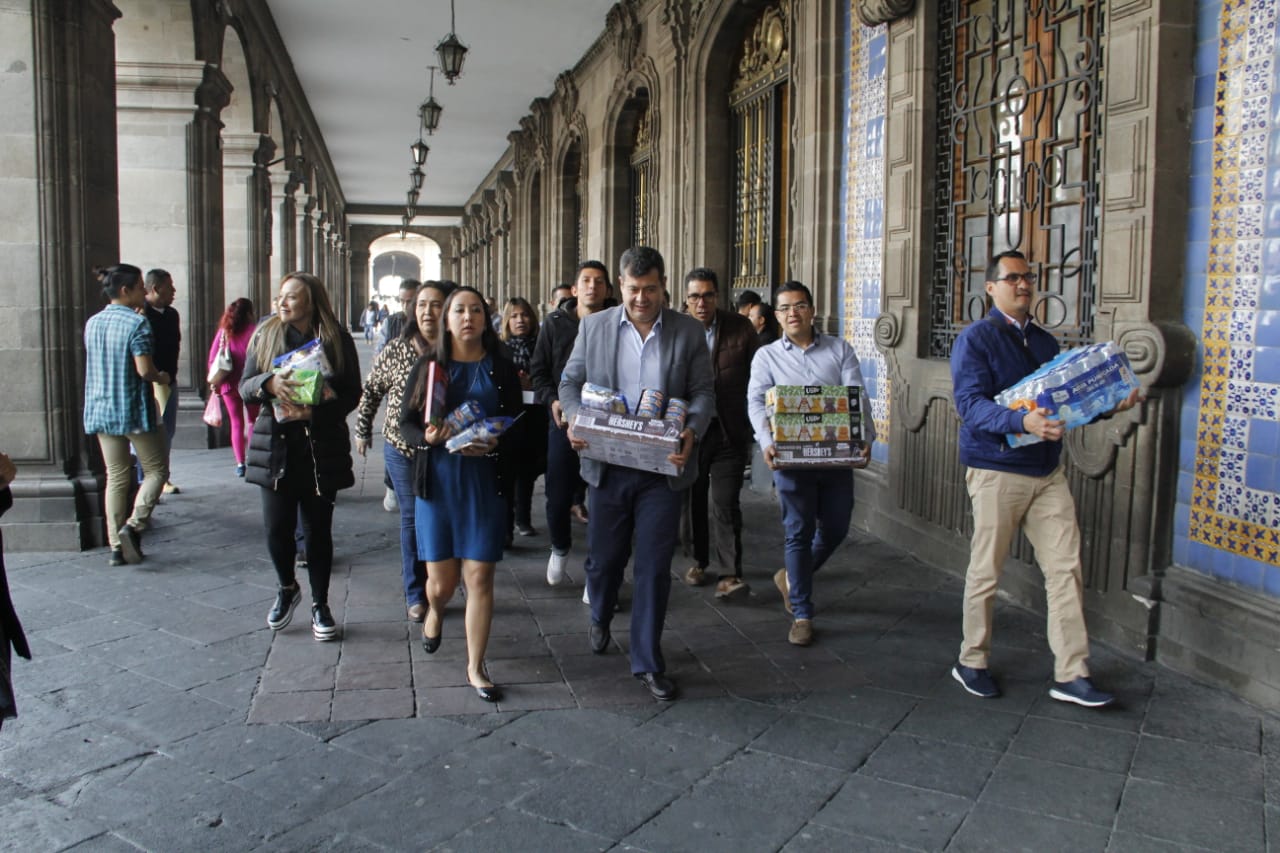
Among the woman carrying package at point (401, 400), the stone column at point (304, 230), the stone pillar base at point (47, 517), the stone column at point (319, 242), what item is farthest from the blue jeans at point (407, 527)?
the stone column at point (319, 242)

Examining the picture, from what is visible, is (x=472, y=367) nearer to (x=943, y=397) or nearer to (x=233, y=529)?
(x=943, y=397)

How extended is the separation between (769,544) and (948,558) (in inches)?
47.7

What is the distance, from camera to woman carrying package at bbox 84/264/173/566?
20.4 ft

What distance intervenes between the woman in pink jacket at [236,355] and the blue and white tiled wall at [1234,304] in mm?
5846

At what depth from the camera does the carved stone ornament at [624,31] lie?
12.8 metres

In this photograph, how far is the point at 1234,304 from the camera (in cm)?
428

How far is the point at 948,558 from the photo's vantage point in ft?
20.2

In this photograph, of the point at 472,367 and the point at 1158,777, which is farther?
the point at 472,367

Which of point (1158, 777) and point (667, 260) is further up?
point (667, 260)

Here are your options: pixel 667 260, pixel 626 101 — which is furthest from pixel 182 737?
pixel 626 101

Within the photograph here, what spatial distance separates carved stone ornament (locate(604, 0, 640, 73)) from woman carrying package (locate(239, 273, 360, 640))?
8.97 meters

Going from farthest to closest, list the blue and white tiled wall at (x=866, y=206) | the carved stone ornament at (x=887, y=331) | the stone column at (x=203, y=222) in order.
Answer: the stone column at (x=203, y=222)
the blue and white tiled wall at (x=866, y=206)
the carved stone ornament at (x=887, y=331)

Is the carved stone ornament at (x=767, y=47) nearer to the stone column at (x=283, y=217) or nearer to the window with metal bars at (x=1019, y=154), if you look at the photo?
the window with metal bars at (x=1019, y=154)

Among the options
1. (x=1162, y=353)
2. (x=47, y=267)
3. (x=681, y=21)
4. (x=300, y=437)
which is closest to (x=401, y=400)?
(x=300, y=437)
